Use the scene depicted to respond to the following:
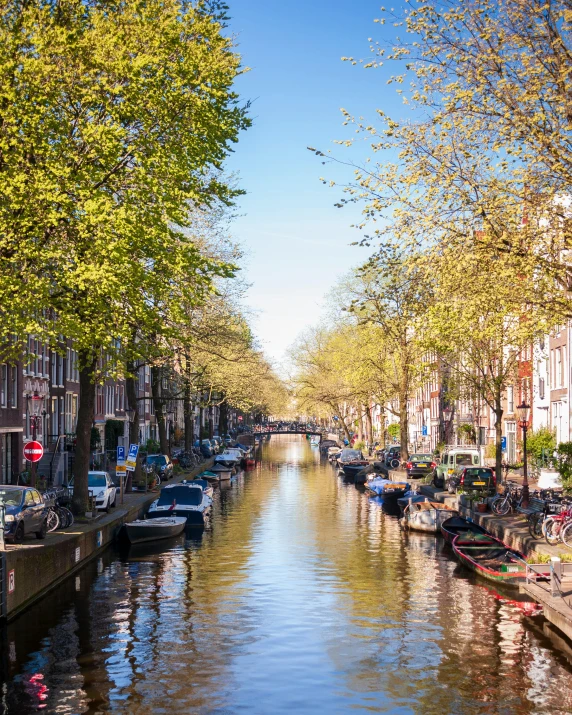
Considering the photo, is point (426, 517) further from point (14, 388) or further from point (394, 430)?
point (394, 430)

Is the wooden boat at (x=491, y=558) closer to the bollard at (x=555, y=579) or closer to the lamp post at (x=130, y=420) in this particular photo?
the bollard at (x=555, y=579)

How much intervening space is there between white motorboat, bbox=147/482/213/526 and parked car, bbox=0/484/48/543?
44.6 feet

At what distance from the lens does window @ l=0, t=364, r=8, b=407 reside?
49875mm

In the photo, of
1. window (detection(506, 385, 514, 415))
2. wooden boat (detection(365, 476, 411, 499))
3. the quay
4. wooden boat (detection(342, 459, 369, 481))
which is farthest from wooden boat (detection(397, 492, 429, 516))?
wooden boat (detection(342, 459, 369, 481))

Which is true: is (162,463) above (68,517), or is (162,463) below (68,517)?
above

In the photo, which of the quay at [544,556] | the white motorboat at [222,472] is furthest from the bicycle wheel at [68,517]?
the white motorboat at [222,472]

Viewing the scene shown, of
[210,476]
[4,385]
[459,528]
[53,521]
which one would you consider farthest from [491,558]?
[210,476]

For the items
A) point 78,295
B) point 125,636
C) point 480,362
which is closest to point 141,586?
point 125,636

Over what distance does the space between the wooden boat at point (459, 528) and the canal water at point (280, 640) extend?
Result: 35.9 inches

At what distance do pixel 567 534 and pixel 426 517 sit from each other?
12.9m

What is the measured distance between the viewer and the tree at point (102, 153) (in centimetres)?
2766

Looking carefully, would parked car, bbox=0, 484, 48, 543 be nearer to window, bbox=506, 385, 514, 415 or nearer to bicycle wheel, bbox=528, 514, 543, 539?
bicycle wheel, bbox=528, 514, 543, 539

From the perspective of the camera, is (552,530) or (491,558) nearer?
(552,530)

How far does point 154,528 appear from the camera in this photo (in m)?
38.7
